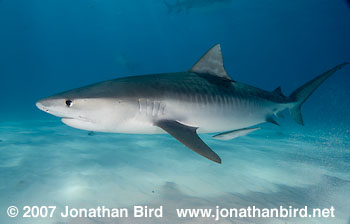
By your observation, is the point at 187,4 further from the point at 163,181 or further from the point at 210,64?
the point at 163,181

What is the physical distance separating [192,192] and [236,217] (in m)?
0.69

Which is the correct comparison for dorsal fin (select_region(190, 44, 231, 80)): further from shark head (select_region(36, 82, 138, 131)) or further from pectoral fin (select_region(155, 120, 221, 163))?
shark head (select_region(36, 82, 138, 131))

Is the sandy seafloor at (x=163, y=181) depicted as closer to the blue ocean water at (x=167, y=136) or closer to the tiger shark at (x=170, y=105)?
the blue ocean water at (x=167, y=136)

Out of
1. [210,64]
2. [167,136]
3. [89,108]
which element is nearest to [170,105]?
[89,108]

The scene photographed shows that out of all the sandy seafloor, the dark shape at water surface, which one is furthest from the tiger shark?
the dark shape at water surface

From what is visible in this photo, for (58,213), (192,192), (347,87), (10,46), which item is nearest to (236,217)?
(192,192)

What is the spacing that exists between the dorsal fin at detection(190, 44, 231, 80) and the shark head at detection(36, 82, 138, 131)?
1.54m

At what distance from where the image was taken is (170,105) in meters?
2.19

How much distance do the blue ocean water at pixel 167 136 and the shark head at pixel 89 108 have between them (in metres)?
0.98

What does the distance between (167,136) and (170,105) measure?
4.82 m

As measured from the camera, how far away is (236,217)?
2.02 metres

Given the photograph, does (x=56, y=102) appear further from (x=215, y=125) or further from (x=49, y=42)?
(x=49, y=42)

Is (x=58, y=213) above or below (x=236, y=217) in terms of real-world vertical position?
above

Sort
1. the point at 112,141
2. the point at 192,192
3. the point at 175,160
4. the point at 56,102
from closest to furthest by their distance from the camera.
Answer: the point at 56,102
the point at 192,192
the point at 175,160
the point at 112,141
